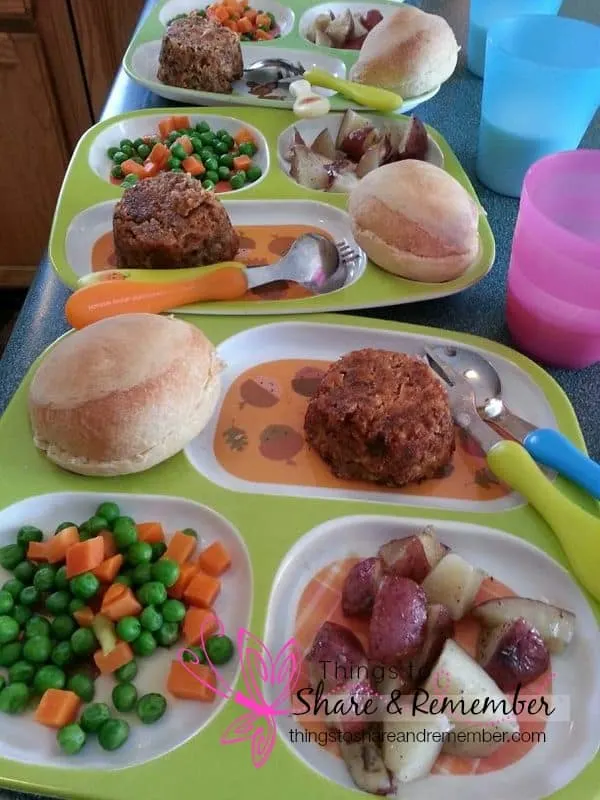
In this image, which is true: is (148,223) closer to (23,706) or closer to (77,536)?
(77,536)

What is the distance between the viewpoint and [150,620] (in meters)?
1.12

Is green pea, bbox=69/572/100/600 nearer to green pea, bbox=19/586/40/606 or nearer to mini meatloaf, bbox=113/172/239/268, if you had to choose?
green pea, bbox=19/586/40/606

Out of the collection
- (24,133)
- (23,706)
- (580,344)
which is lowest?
(24,133)

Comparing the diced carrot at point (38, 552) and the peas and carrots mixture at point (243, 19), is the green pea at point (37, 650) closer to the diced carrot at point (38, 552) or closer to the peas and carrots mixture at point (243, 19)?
the diced carrot at point (38, 552)

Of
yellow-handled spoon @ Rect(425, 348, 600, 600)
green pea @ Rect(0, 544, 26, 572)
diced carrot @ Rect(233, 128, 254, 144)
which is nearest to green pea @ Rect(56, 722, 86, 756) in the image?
green pea @ Rect(0, 544, 26, 572)

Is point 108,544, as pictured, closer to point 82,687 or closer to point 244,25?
point 82,687

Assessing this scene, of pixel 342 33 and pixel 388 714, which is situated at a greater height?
pixel 342 33

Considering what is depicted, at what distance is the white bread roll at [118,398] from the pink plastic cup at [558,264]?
0.71 meters

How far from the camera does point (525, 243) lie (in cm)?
145

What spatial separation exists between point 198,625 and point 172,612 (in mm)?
48

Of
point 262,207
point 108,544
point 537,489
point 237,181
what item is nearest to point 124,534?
point 108,544

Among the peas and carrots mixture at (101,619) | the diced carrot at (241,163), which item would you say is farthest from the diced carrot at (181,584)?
the diced carrot at (241,163)

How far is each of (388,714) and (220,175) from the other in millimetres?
1572

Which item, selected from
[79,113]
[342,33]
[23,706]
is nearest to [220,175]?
[342,33]
